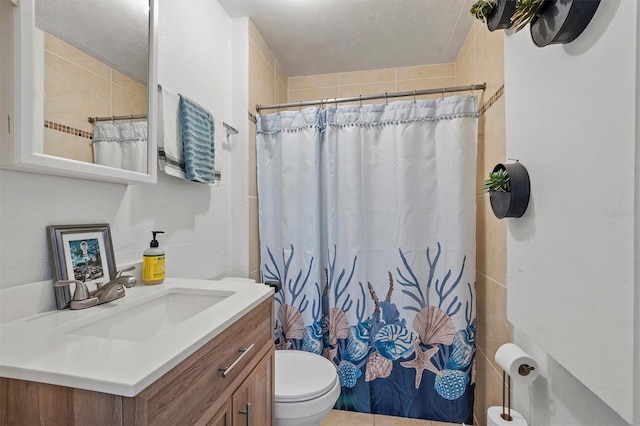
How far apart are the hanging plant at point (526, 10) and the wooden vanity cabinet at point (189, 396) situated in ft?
3.62

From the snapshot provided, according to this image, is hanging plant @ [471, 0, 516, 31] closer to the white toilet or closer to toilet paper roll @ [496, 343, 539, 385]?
toilet paper roll @ [496, 343, 539, 385]

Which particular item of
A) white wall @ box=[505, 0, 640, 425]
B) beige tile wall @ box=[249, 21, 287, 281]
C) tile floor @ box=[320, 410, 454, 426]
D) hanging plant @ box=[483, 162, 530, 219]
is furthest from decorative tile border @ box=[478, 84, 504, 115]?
tile floor @ box=[320, 410, 454, 426]

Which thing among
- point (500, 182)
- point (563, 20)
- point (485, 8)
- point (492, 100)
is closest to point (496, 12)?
point (485, 8)

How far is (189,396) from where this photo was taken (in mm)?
674

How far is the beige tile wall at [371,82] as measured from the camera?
244 cm

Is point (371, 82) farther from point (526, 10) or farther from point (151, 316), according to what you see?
A: point (151, 316)

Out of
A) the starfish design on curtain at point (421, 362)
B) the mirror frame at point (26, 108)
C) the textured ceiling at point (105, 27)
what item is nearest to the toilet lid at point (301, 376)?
the starfish design on curtain at point (421, 362)

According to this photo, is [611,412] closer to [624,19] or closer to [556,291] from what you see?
[556,291]

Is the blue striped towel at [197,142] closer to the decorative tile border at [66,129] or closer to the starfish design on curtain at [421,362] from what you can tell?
the decorative tile border at [66,129]

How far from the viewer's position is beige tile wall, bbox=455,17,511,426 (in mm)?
1453

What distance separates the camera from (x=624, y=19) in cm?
54

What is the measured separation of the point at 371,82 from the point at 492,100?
3.91 feet

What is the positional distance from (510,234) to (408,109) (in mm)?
1046

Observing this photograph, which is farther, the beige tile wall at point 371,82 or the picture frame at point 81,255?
the beige tile wall at point 371,82
